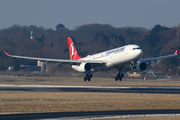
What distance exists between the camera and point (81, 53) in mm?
105688

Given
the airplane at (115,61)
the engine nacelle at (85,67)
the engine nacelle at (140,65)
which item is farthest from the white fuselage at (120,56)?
the engine nacelle at (140,65)

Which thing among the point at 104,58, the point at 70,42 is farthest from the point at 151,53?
the point at 104,58

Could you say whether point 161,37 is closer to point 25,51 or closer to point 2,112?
point 25,51

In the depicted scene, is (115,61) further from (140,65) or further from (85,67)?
(85,67)

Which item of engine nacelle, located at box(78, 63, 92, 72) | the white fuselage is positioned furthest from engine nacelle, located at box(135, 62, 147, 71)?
engine nacelle, located at box(78, 63, 92, 72)

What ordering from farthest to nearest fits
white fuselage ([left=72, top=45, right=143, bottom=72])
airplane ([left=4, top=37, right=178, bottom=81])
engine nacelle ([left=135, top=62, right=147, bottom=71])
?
engine nacelle ([left=135, top=62, right=147, bottom=71]) < airplane ([left=4, top=37, right=178, bottom=81]) < white fuselage ([left=72, top=45, right=143, bottom=72])

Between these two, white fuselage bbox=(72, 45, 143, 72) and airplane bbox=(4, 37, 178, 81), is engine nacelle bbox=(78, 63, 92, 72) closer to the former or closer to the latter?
airplane bbox=(4, 37, 178, 81)

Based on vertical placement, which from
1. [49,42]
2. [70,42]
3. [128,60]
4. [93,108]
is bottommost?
[93,108]

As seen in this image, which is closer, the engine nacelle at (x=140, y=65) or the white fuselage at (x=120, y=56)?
the white fuselage at (x=120, y=56)

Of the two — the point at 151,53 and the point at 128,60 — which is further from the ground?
the point at 151,53

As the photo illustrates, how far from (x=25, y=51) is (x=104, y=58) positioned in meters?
75.9

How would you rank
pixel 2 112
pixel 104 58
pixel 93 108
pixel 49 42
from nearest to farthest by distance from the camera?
1. pixel 2 112
2. pixel 93 108
3. pixel 104 58
4. pixel 49 42

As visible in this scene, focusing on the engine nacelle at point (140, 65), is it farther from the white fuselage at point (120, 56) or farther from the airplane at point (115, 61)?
the white fuselage at point (120, 56)

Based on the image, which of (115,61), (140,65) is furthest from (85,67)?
(140,65)
